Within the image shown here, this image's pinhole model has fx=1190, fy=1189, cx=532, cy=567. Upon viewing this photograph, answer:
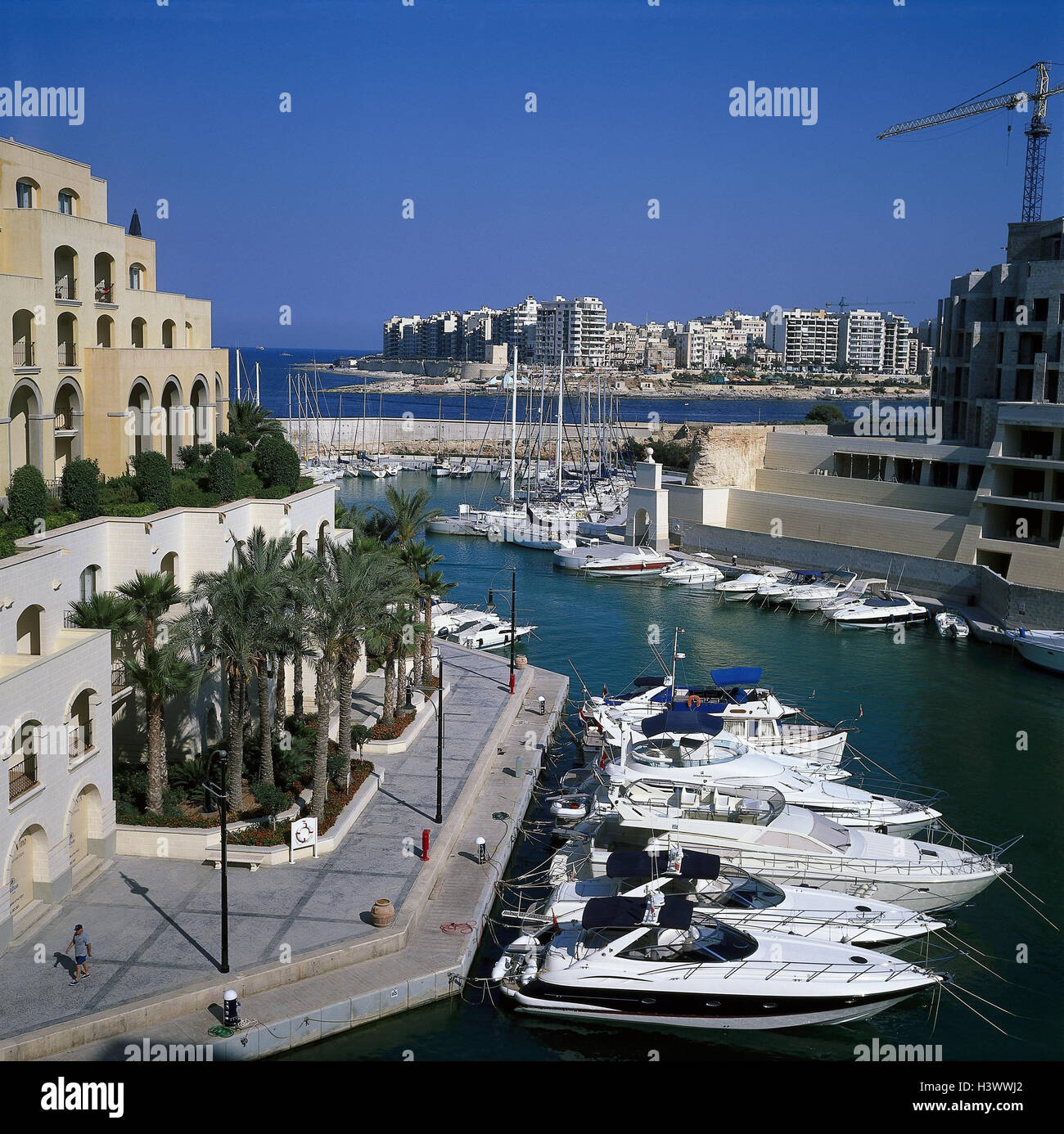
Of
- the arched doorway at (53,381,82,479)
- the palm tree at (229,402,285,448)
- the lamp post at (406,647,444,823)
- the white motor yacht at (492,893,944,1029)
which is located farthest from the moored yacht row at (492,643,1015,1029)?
the arched doorway at (53,381,82,479)

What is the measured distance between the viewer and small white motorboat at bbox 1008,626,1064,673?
40.9 meters

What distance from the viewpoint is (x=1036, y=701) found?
124ft

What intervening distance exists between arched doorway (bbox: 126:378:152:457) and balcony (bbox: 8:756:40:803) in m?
11.5

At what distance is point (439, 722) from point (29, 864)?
8592 mm

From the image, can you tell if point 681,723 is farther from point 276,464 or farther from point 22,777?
point 22,777

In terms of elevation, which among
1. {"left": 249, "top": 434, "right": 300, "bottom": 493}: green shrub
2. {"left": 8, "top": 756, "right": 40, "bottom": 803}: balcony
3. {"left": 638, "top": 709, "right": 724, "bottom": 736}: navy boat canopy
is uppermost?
{"left": 249, "top": 434, "right": 300, "bottom": 493}: green shrub

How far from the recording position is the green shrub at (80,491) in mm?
23797

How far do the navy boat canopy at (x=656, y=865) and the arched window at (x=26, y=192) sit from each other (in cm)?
1941

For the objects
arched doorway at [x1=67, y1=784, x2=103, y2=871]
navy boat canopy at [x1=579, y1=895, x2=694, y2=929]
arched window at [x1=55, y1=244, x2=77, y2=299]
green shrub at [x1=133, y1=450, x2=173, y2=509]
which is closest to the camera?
navy boat canopy at [x1=579, y1=895, x2=694, y2=929]

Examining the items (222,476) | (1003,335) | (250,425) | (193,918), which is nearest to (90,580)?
(222,476)

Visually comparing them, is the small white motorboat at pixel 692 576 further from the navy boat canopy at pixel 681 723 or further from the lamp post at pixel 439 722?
the navy boat canopy at pixel 681 723

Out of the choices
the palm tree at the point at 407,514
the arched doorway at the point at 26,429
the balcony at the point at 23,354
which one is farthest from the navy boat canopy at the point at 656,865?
the balcony at the point at 23,354

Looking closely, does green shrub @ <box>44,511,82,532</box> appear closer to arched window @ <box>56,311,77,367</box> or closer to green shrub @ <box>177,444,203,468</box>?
arched window @ <box>56,311,77,367</box>

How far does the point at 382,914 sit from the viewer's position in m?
19.1
